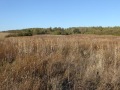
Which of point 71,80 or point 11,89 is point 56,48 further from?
point 11,89

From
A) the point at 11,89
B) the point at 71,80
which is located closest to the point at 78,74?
the point at 71,80

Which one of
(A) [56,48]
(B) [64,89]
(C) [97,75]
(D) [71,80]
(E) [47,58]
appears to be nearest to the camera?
(B) [64,89]

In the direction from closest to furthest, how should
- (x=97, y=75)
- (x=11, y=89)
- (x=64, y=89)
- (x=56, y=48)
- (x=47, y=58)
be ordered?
(x=11, y=89)
(x=64, y=89)
(x=97, y=75)
(x=47, y=58)
(x=56, y=48)

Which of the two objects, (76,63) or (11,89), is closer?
(11,89)

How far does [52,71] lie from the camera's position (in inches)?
237

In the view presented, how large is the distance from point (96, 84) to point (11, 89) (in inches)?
81.1

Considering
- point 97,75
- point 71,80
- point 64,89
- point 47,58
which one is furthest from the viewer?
point 47,58

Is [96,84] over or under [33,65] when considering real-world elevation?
under

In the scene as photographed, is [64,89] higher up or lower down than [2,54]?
lower down

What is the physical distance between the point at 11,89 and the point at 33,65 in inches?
59.9

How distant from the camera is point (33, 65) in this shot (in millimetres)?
6031

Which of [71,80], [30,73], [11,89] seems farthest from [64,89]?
[11,89]

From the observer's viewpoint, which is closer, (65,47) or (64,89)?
(64,89)

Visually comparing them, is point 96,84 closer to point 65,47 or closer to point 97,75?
point 97,75
